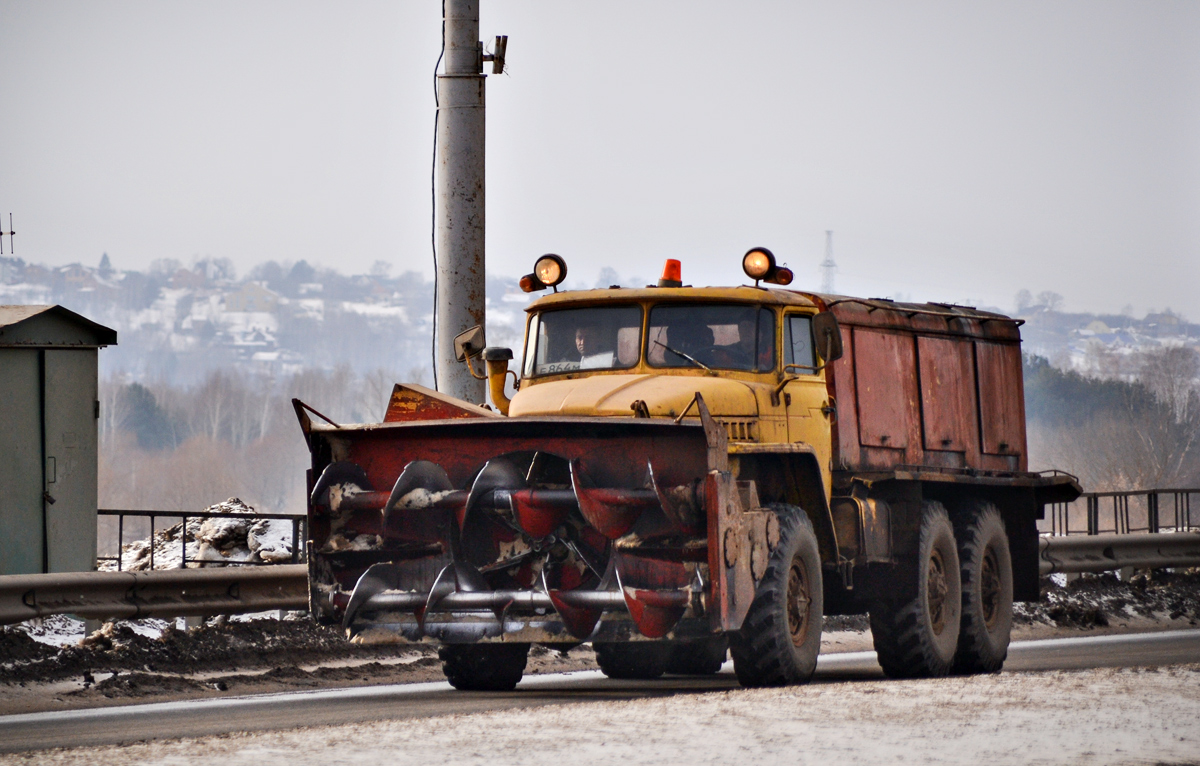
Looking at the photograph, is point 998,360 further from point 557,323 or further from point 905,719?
point 905,719

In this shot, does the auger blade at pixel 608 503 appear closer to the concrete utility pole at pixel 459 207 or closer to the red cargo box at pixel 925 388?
the red cargo box at pixel 925 388

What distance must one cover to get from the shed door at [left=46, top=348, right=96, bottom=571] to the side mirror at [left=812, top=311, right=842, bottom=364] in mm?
6956

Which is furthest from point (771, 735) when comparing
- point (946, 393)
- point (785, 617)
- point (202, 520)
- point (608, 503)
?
point (202, 520)

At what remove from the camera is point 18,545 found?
48.8ft

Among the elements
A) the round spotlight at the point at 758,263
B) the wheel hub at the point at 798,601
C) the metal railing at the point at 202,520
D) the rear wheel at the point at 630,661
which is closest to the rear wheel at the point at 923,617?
the rear wheel at the point at 630,661

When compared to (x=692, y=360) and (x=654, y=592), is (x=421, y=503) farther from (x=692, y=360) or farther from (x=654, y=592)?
(x=692, y=360)

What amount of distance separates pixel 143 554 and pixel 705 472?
10.7m

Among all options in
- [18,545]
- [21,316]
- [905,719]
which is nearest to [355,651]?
[18,545]

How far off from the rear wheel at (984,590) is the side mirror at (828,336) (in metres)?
3.49

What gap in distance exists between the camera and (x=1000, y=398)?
16.4 metres

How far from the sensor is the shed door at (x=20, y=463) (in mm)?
14844

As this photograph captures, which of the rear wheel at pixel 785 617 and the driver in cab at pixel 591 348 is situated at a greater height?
the driver in cab at pixel 591 348

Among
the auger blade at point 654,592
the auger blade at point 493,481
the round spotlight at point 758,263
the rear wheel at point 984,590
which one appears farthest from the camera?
the rear wheel at point 984,590

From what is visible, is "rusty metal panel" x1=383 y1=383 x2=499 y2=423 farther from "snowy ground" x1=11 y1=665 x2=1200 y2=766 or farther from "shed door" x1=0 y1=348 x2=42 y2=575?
"shed door" x1=0 y1=348 x2=42 y2=575
